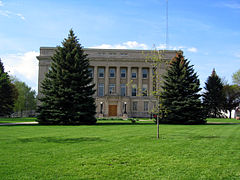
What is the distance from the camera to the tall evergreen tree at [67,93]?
86.2 ft

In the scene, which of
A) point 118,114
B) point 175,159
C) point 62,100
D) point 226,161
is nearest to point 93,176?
point 175,159

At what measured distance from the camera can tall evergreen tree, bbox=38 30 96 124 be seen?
86.2 feet

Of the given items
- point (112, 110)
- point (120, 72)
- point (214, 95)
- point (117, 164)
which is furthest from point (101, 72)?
point (117, 164)

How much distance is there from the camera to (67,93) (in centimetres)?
2644

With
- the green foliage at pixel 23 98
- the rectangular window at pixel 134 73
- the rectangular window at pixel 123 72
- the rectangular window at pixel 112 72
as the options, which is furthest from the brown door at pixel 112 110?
the green foliage at pixel 23 98

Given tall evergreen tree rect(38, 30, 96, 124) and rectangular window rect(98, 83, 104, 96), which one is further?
rectangular window rect(98, 83, 104, 96)

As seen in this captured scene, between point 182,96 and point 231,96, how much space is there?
32.4 metres

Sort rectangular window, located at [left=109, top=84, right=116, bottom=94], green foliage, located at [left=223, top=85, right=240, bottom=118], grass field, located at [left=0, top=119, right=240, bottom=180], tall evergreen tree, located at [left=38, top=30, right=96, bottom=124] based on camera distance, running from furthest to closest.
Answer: green foliage, located at [left=223, top=85, right=240, bottom=118] → rectangular window, located at [left=109, top=84, right=116, bottom=94] → tall evergreen tree, located at [left=38, top=30, right=96, bottom=124] → grass field, located at [left=0, top=119, right=240, bottom=180]

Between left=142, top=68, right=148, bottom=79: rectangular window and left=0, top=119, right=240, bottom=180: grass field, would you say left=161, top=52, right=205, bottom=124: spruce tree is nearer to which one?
left=0, top=119, right=240, bottom=180: grass field

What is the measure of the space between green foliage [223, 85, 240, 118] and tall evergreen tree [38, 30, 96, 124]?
40217mm

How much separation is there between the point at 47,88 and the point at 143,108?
99.7 ft

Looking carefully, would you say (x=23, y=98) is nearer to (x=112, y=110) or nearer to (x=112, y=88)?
(x=112, y=88)

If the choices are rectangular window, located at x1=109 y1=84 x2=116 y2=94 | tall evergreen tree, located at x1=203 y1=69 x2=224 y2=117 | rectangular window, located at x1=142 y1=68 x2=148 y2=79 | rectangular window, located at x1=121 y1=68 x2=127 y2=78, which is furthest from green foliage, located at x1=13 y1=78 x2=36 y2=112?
tall evergreen tree, located at x1=203 y1=69 x2=224 y2=117

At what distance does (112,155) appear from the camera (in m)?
7.84
